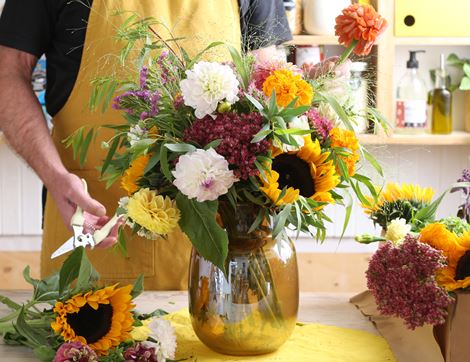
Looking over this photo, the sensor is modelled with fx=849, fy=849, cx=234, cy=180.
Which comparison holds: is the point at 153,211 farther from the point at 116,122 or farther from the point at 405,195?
the point at 116,122

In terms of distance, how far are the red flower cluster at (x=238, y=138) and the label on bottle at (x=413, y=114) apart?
1.81 m

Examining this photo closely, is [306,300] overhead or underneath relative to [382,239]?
underneath

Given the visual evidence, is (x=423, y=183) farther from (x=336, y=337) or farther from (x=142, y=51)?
(x=142, y=51)

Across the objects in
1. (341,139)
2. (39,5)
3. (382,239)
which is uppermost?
(39,5)

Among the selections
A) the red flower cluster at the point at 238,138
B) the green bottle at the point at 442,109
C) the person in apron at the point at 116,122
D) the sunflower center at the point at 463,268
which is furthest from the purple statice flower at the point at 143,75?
the green bottle at the point at 442,109

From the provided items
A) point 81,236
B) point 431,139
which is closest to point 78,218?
point 81,236

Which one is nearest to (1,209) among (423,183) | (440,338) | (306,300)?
(423,183)

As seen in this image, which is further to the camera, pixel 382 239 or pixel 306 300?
pixel 306 300

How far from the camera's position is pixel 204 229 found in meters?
1.07

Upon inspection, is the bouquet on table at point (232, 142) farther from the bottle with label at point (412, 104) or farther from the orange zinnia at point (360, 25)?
the bottle with label at point (412, 104)

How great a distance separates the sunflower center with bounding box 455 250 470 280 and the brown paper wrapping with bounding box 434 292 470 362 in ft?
0.08

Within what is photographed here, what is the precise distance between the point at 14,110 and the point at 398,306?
1.00m

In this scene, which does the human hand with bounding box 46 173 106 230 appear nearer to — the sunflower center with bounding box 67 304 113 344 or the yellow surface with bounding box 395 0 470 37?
the sunflower center with bounding box 67 304 113 344

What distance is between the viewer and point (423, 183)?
3.03 metres
